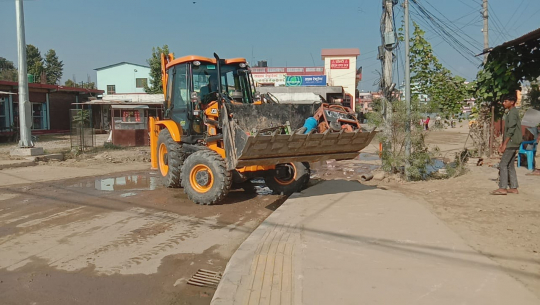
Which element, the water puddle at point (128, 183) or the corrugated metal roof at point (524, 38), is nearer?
the corrugated metal roof at point (524, 38)

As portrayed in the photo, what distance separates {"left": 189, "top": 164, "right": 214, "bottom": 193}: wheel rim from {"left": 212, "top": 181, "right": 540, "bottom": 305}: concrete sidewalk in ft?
7.07

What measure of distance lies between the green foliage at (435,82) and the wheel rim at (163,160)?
22.0 feet

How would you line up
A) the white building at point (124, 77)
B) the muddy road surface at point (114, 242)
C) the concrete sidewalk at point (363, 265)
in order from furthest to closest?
the white building at point (124, 77), the muddy road surface at point (114, 242), the concrete sidewalk at point (363, 265)

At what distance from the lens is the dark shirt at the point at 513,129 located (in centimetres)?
734

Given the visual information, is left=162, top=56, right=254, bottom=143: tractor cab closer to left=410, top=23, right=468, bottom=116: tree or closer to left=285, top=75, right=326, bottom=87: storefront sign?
left=410, top=23, right=468, bottom=116: tree

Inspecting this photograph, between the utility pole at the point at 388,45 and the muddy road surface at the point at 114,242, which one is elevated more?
the utility pole at the point at 388,45

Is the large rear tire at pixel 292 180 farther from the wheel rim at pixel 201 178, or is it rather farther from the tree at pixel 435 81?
the tree at pixel 435 81

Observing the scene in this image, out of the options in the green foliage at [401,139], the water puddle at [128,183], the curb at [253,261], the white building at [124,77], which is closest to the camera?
the curb at [253,261]

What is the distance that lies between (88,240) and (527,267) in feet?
18.1

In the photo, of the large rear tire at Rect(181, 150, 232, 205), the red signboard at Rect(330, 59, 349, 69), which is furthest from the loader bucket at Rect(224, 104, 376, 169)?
the red signboard at Rect(330, 59, 349, 69)

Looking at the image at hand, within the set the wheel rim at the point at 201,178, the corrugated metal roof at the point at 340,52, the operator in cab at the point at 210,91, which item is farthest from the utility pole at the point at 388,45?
the corrugated metal roof at the point at 340,52

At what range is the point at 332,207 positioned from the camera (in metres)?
7.26

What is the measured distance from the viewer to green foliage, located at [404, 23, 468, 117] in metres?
11.0

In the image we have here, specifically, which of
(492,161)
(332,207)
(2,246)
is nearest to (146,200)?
(2,246)
